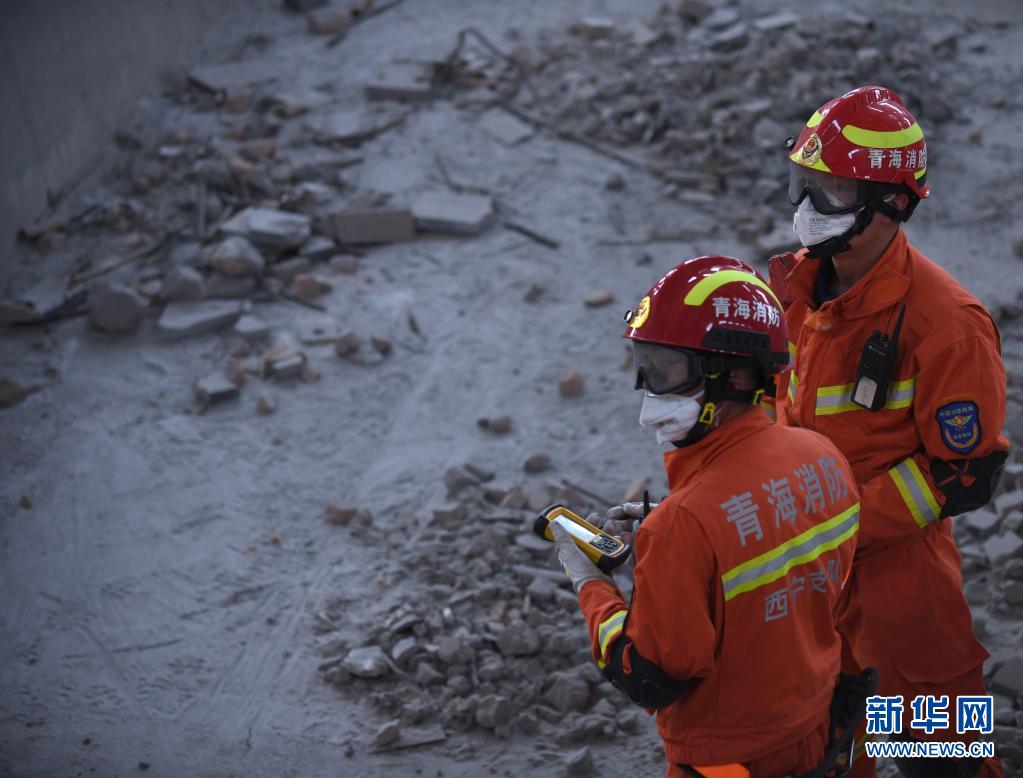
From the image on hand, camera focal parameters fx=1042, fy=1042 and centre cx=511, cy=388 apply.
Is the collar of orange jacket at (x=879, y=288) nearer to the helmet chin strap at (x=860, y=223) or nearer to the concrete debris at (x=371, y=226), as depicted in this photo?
the helmet chin strap at (x=860, y=223)

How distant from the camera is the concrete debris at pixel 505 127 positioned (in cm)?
1159

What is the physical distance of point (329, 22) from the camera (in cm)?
1369

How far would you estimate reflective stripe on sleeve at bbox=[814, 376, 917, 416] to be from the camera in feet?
12.4

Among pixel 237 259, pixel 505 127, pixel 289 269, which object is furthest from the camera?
pixel 505 127

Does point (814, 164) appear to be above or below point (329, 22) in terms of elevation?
above

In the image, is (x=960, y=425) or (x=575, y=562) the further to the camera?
(x=960, y=425)

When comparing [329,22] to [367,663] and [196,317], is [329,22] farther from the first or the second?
[367,663]

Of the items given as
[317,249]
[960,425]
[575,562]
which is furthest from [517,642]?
[317,249]

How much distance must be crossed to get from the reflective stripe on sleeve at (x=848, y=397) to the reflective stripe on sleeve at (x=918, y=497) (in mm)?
258

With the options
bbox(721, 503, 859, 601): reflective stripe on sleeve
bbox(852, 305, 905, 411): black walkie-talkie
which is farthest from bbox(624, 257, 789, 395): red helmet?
bbox(852, 305, 905, 411): black walkie-talkie

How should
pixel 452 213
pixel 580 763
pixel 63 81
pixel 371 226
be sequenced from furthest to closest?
pixel 63 81
pixel 452 213
pixel 371 226
pixel 580 763

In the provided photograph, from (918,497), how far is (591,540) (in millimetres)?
1270

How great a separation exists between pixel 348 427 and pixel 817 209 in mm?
4555

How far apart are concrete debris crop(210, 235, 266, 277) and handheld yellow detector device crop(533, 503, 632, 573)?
628cm
